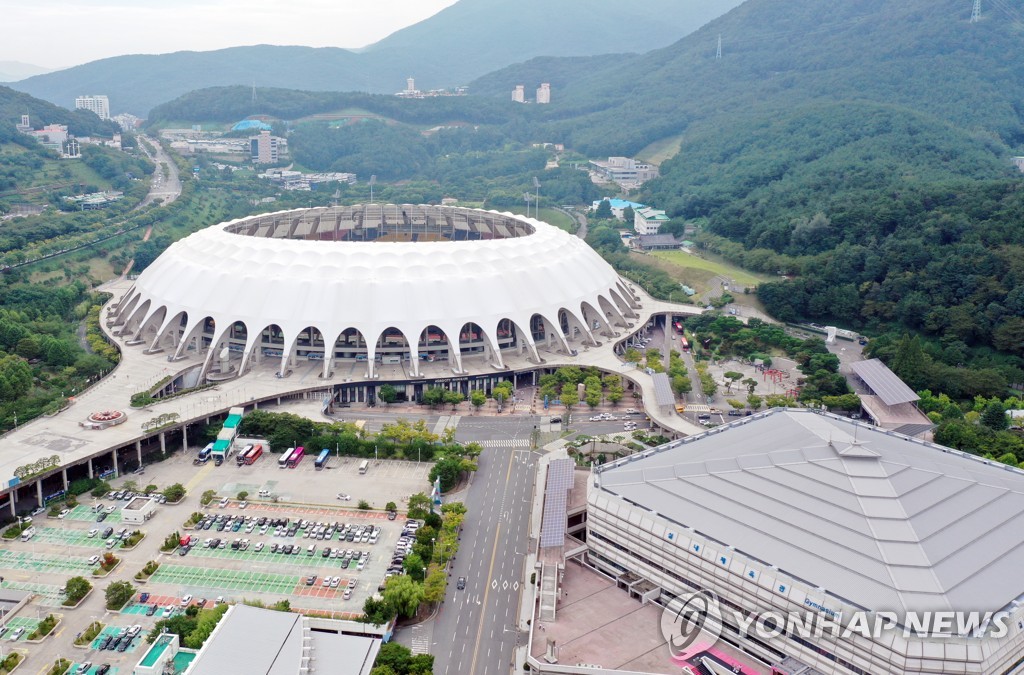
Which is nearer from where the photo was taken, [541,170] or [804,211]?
[804,211]

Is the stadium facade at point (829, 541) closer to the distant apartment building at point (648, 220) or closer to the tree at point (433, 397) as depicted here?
the tree at point (433, 397)

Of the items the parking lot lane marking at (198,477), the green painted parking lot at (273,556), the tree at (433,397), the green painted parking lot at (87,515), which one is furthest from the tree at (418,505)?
the green painted parking lot at (87,515)

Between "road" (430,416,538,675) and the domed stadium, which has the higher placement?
the domed stadium

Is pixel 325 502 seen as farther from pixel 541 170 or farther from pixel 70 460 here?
pixel 541 170

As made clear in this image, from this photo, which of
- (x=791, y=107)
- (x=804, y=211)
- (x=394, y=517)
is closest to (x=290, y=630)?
(x=394, y=517)

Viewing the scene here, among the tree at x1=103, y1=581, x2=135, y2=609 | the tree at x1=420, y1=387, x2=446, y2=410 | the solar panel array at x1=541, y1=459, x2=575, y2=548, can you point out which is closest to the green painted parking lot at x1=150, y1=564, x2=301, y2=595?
the tree at x1=103, y1=581, x2=135, y2=609

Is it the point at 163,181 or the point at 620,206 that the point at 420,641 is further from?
the point at 163,181

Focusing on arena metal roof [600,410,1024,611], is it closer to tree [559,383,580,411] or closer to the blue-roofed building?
tree [559,383,580,411]
